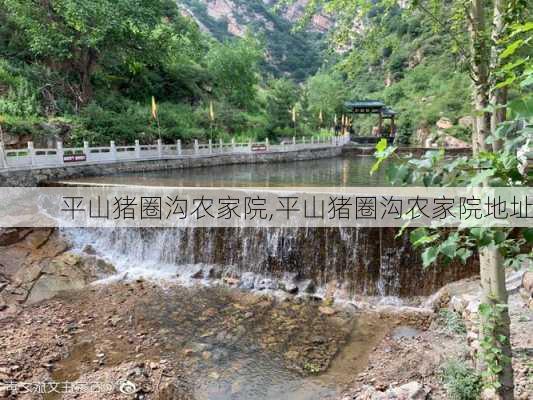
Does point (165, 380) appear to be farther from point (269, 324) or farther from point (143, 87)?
point (143, 87)

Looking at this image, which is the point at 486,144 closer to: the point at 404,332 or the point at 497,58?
the point at 497,58

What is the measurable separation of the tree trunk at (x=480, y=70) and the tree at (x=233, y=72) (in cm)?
2521

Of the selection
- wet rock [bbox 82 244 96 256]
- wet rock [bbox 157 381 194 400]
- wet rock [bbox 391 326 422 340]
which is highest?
wet rock [bbox 82 244 96 256]

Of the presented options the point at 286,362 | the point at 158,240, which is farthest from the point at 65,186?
the point at 286,362

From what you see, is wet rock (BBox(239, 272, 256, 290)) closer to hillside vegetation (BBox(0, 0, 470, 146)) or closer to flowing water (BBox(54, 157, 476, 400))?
flowing water (BBox(54, 157, 476, 400))

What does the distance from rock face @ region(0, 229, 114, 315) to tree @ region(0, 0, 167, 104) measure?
10.1 meters

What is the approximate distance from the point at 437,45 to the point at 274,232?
40.5 metres

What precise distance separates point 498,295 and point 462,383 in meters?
1.38

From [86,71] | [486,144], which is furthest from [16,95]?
[486,144]

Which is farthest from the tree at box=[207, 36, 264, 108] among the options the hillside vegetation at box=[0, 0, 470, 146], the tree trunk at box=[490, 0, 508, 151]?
the tree trunk at box=[490, 0, 508, 151]

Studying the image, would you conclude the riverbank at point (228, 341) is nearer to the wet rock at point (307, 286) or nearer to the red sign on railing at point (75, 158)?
the wet rock at point (307, 286)

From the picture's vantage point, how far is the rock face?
23.4 feet

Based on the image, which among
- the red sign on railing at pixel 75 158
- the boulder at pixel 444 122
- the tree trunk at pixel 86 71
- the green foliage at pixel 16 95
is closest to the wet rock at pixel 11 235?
the red sign on railing at pixel 75 158

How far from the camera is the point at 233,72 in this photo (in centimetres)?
2752
